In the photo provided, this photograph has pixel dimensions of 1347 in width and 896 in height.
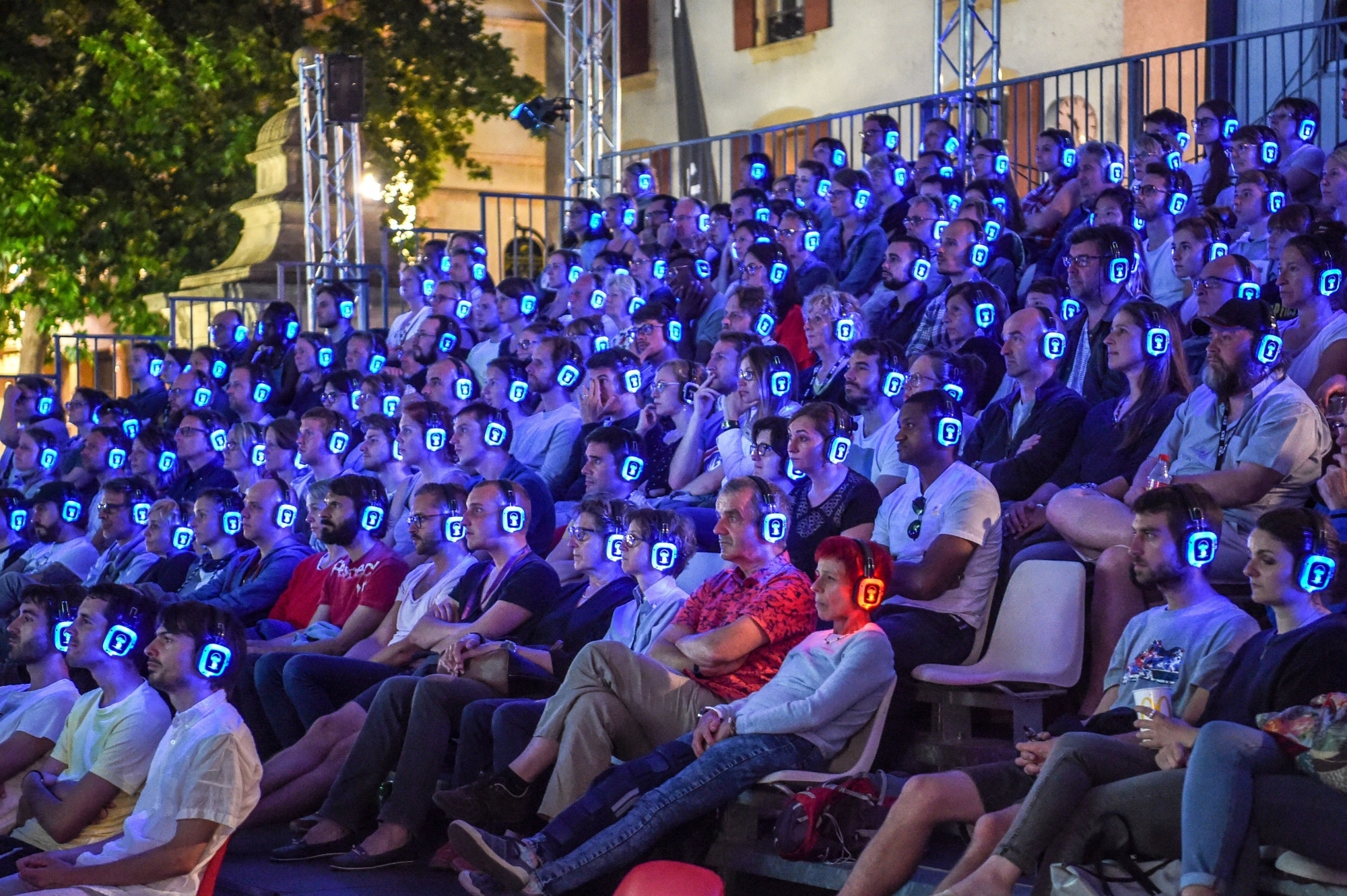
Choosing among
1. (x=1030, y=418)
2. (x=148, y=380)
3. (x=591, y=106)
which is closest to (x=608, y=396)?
(x=1030, y=418)

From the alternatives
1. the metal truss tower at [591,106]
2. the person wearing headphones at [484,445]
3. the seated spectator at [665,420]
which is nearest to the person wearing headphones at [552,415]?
the seated spectator at [665,420]

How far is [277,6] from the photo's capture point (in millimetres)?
21812

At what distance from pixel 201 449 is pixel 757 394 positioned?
3801 mm

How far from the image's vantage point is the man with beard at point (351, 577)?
24.0 ft

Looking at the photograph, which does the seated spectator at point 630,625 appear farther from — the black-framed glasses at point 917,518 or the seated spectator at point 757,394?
the seated spectator at point 757,394

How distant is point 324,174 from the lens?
1532cm

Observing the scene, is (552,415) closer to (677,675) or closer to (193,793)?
(677,675)

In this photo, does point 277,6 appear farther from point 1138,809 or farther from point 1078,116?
point 1138,809

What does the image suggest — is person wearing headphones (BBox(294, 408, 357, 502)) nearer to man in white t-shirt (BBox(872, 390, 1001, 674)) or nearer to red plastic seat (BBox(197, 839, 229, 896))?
man in white t-shirt (BBox(872, 390, 1001, 674))

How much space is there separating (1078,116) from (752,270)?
25.9ft

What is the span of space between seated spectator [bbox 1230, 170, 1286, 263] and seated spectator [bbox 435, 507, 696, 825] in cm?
337

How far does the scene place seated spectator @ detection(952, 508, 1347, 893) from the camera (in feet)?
13.8

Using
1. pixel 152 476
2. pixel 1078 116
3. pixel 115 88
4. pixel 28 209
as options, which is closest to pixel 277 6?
pixel 115 88

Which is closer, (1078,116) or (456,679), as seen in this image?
(456,679)
